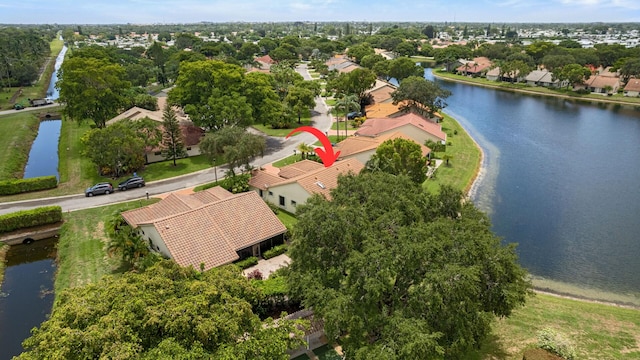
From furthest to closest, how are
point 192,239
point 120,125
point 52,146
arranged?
point 52,146 < point 120,125 < point 192,239

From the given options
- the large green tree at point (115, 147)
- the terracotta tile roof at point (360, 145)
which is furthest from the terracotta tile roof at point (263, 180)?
the large green tree at point (115, 147)

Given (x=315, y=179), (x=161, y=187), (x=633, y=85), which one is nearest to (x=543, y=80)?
(x=633, y=85)

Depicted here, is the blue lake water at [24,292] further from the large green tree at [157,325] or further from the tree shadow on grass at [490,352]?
the tree shadow on grass at [490,352]

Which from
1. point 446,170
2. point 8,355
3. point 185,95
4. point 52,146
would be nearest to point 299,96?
point 185,95

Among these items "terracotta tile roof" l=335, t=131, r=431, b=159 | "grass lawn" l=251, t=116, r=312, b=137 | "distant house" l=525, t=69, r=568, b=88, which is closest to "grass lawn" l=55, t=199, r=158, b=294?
"terracotta tile roof" l=335, t=131, r=431, b=159

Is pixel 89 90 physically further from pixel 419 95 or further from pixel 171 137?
pixel 419 95

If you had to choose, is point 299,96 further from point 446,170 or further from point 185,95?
point 446,170
